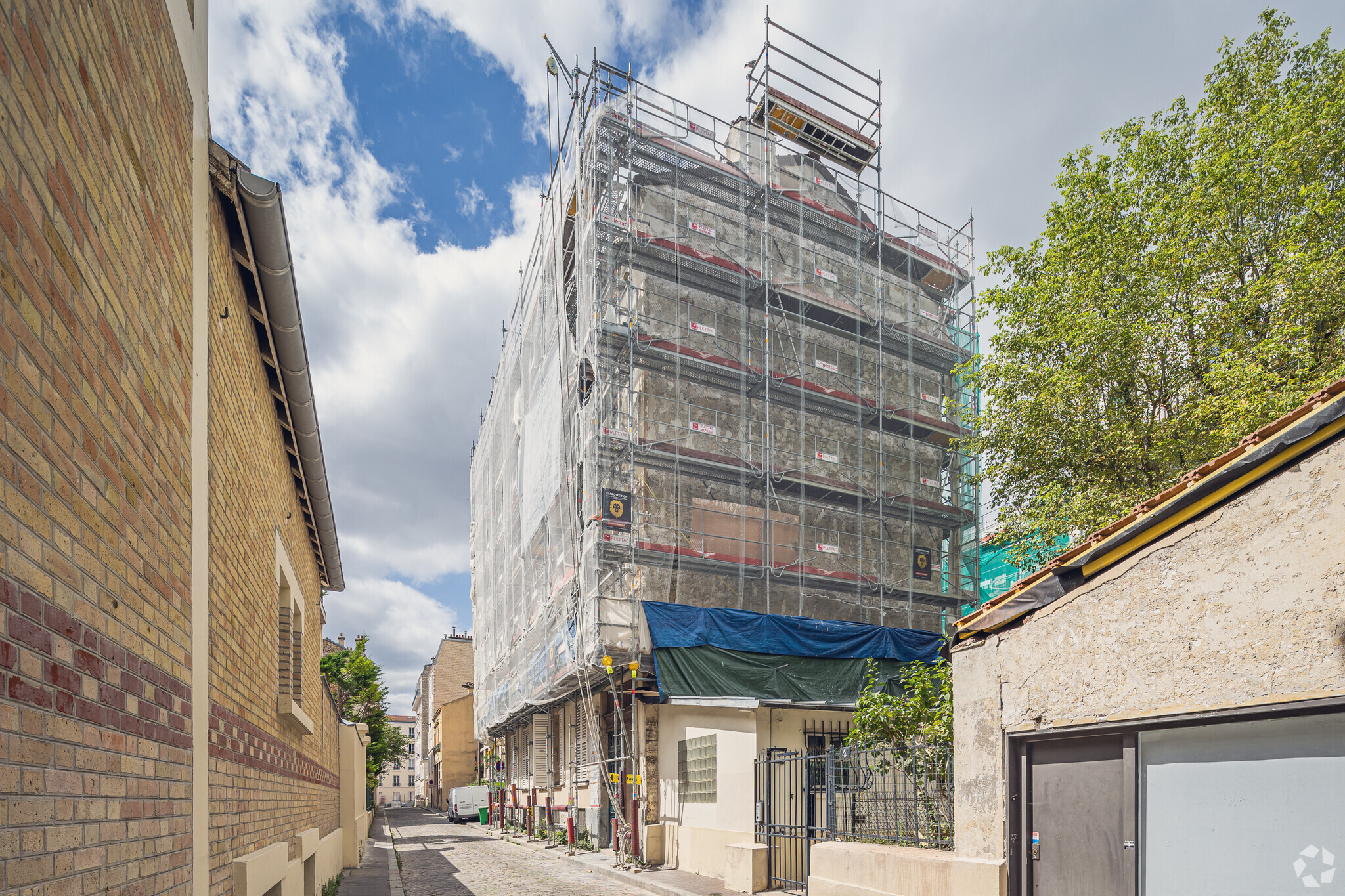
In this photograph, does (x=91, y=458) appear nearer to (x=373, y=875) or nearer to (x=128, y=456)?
(x=128, y=456)

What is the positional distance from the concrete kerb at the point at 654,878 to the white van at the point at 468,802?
21.4 m

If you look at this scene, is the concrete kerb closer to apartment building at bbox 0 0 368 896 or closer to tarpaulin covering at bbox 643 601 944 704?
tarpaulin covering at bbox 643 601 944 704

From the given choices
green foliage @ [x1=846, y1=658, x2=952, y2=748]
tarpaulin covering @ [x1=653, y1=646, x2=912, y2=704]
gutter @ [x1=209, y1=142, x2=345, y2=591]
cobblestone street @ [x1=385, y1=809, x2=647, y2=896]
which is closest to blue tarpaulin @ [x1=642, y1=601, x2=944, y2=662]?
tarpaulin covering @ [x1=653, y1=646, x2=912, y2=704]

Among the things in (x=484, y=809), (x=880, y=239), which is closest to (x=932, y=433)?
(x=880, y=239)

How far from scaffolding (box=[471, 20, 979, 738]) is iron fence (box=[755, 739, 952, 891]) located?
4.79 metres

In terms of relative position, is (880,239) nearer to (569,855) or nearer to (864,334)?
(864,334)

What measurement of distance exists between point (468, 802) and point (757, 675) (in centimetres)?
2793

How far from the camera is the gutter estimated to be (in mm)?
5051

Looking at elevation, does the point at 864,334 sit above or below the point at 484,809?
above

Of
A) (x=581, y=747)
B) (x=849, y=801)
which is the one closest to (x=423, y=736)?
(x=581, y=747)

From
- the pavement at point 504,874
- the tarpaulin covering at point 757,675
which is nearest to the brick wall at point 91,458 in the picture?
the pavement at point 504,874

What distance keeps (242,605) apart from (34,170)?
416 cm

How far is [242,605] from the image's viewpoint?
600 cm

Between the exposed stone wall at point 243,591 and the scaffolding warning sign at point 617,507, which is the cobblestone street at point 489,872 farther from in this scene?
the scaffolding warning sign at point 617,507
